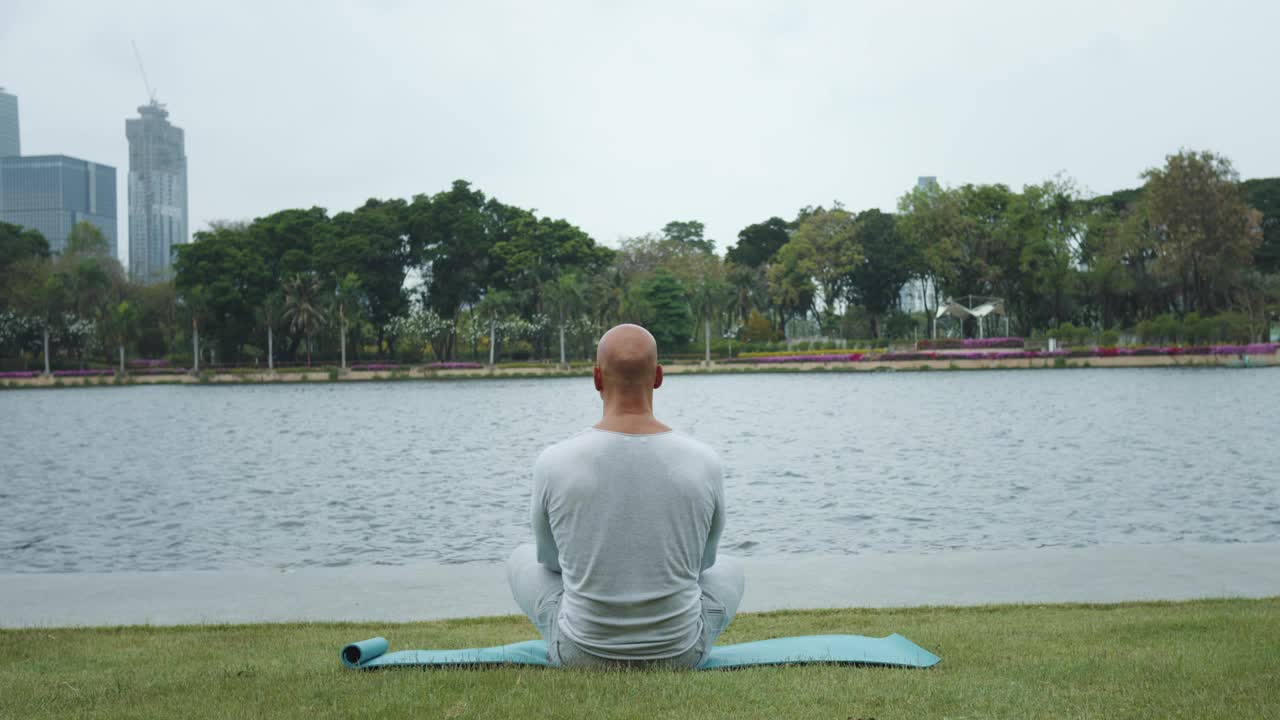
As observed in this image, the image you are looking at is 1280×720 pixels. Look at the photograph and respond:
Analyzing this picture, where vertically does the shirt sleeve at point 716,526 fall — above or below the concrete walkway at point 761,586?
above

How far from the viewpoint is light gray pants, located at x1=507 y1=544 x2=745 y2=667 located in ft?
12.9

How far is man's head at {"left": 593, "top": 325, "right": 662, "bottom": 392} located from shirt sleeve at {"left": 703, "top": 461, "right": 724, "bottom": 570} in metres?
0.41

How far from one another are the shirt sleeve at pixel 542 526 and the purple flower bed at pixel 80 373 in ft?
214

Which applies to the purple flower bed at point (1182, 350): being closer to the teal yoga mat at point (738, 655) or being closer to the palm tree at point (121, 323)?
the palm tree at point (121, 323)

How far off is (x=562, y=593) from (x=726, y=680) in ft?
2.28

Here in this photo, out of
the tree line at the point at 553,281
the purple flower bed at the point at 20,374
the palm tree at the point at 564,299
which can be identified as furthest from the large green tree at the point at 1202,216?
the purple flower bed at the point at 20,374

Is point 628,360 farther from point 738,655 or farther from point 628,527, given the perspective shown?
point 738,655

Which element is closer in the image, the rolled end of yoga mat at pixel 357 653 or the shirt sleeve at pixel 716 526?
the shirt sleeve at pixel 716 526

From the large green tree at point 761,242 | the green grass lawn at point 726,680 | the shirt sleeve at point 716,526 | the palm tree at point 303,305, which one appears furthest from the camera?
the large green tree at point 761,242

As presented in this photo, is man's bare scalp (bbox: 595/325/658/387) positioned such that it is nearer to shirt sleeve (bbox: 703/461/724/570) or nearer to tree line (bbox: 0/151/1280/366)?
shirt sleeve (bbox: 703/461/724/570)

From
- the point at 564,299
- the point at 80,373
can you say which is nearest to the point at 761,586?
the point at 564,299

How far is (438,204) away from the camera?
229 ft

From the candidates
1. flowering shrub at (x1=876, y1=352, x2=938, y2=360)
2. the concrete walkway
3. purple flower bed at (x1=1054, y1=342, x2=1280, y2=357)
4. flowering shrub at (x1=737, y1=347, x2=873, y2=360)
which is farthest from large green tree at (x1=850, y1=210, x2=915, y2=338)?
the concrete walkway

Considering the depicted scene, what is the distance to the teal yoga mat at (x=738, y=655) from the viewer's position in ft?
13.4
